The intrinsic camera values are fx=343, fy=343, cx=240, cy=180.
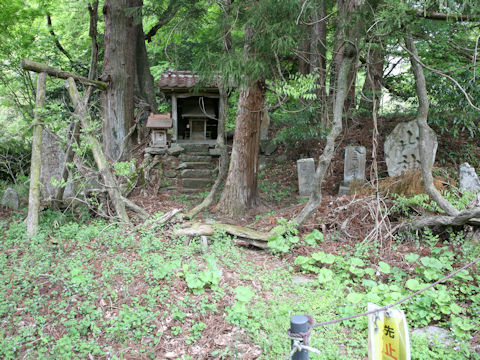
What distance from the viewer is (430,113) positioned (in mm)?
7652

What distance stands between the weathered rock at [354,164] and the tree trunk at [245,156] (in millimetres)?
2132

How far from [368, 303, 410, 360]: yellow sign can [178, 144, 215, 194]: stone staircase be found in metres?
7.08

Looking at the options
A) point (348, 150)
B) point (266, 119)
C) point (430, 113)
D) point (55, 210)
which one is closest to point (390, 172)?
point (348, 150)

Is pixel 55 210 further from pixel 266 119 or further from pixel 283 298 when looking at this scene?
pixel 266 119

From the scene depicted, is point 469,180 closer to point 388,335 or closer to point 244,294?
point 244,294

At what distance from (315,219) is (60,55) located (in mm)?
10497

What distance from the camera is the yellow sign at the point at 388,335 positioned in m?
1.69

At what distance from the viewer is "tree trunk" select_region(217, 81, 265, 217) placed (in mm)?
6715

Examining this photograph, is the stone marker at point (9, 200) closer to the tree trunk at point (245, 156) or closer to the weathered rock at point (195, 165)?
the weathered rock at point (195, 165)

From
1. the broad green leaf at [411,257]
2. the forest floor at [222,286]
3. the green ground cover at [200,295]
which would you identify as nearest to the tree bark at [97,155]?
the forest floor at [222,286]

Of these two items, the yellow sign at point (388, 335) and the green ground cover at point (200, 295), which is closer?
the yellow sign at point (388, 335)

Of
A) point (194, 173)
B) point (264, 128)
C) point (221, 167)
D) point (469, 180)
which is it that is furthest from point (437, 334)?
point (264, 128)

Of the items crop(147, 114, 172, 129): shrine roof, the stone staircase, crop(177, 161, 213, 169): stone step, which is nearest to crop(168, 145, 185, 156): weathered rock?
the stone staircase

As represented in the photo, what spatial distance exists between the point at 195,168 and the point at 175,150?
747mm
